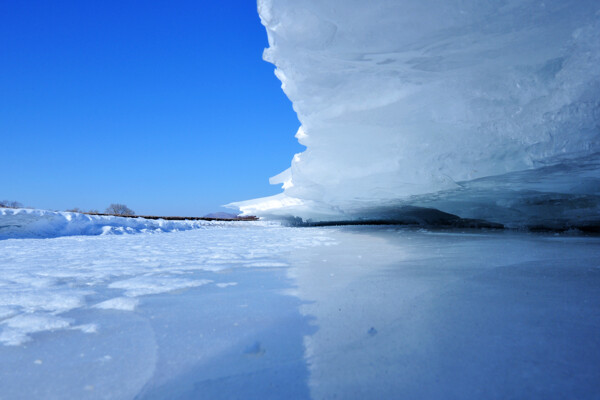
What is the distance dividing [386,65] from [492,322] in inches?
74.3

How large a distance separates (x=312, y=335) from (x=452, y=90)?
2.25 m

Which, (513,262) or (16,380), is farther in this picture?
(513,262)

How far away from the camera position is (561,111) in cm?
212

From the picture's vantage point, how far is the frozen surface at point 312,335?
636mm

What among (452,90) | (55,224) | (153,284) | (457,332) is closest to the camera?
(457,332)

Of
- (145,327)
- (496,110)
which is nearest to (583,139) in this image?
(496,110)

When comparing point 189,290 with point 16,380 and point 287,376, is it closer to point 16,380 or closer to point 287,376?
point 16,380

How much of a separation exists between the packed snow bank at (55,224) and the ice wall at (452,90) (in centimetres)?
575

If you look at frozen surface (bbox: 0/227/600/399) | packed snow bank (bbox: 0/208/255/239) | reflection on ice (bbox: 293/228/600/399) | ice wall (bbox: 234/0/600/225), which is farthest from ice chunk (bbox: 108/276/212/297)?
packed snow bank (bbox: 0/208/255/239)

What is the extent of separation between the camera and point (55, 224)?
6469mm

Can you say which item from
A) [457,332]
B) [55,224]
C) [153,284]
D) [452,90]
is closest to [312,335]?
[457,332]

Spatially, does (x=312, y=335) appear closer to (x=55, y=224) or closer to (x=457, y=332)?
(x=457, y=332)

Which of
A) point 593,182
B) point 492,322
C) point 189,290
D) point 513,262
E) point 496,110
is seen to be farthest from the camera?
point 593,182

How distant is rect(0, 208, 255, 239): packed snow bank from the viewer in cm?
582
